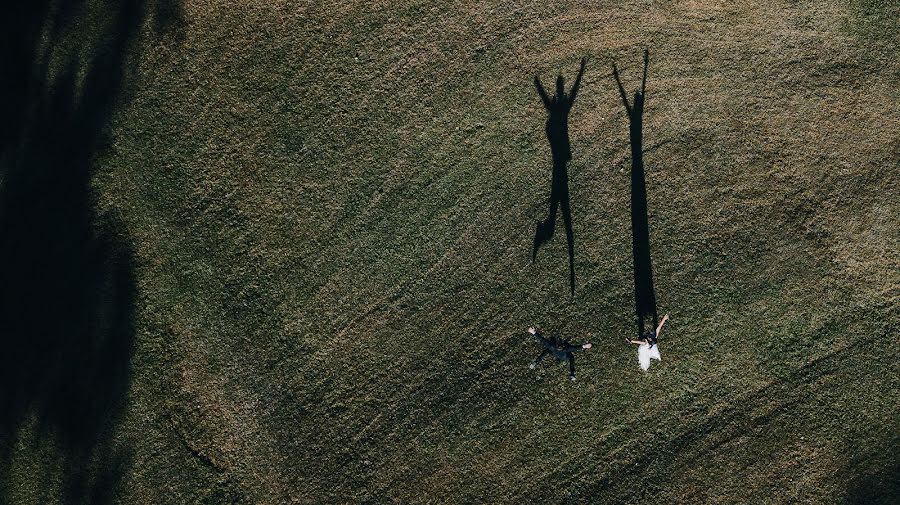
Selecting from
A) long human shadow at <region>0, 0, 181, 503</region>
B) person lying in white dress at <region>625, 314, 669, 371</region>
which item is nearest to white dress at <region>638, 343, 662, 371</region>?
person lying in white dress at <region>625, 314, 669, 371</region>

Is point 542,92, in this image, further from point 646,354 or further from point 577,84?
point 646,354

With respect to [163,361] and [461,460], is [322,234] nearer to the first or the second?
[163,361]

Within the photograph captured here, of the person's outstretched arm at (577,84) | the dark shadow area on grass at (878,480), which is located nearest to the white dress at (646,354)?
the dark shadow area on grass at (878,480)

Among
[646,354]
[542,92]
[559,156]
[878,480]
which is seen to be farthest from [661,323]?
[878,480]

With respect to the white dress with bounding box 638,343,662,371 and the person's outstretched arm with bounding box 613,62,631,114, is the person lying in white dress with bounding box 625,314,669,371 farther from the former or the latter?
the person's outstretched arm with bounding box 613,62,631,114

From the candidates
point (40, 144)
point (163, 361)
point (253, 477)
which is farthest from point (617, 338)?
point (40, 144)
